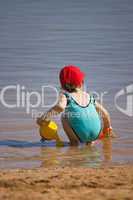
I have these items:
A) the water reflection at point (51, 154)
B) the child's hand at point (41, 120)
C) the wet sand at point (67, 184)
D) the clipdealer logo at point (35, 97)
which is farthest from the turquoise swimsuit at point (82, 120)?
the wet sand at point (67, 184)

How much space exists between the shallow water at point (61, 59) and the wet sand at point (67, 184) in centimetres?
70

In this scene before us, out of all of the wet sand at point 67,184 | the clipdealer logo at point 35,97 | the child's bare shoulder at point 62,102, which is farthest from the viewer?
the clipdealer logo at point 35,97

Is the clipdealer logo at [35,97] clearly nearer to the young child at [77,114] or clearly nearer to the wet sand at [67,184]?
A: the young child at [77,114]

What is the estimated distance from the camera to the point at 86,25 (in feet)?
55.1

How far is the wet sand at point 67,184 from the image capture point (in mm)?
5148

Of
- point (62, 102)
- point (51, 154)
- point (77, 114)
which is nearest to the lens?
point (51, 154)

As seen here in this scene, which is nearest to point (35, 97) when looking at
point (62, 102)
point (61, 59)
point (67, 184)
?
point (62, 102)

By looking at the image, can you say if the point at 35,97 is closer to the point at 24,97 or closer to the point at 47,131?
the point at 24,97

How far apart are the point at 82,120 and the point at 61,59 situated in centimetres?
499

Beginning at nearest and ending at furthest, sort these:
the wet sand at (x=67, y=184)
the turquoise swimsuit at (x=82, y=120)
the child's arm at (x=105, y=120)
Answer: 1. the wet sand at (x=67, y=184)
2. the turquoise swimsuit at (x=82, y=120)
3. the child's arm at (x=105, y=120)

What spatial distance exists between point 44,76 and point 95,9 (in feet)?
24.5

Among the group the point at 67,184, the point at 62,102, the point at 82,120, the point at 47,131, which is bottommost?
the point at 67,184

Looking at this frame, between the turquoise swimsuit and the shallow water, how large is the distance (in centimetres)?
17

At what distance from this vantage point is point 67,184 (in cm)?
550
